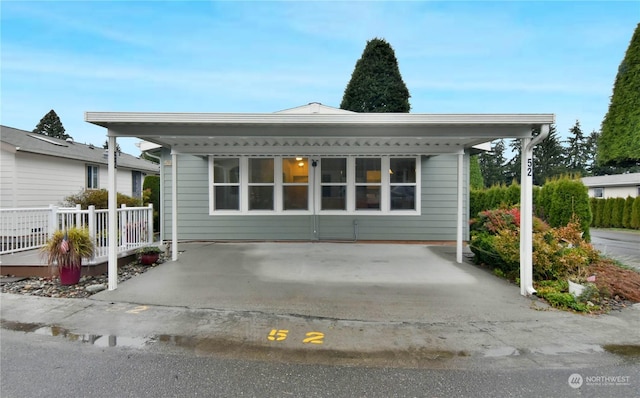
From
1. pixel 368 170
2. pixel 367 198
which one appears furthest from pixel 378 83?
pixel 367 198

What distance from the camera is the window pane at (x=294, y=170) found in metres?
8.88

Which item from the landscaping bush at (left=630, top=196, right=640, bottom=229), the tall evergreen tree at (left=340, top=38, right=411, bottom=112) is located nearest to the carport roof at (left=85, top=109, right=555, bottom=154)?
the tall evergreen tree at (left=340, top=38, right=411, bottom=112)

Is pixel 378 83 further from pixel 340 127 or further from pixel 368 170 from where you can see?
pixel 340 127

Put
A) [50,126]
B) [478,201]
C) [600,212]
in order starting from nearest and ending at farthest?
[478,201], [600,212], [50,126]

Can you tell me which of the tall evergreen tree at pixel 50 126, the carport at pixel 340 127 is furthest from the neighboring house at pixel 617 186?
the tall evergreen tree at pixel 50 126

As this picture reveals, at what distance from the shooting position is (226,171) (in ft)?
29.4

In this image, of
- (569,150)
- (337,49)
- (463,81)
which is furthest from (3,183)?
(569,150)

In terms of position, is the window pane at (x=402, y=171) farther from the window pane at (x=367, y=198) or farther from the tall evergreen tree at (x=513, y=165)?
the tall evergreen tree at (x=513, y=165)

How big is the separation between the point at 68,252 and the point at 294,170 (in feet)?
17.8

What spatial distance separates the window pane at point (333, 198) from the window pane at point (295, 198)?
1.71 ft

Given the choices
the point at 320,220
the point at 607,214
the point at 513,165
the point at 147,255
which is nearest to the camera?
the point at 147,255

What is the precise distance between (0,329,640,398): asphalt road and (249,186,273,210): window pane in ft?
20.4

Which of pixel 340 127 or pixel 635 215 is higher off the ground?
pixel 340 127

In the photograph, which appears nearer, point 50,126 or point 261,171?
point 261,171
